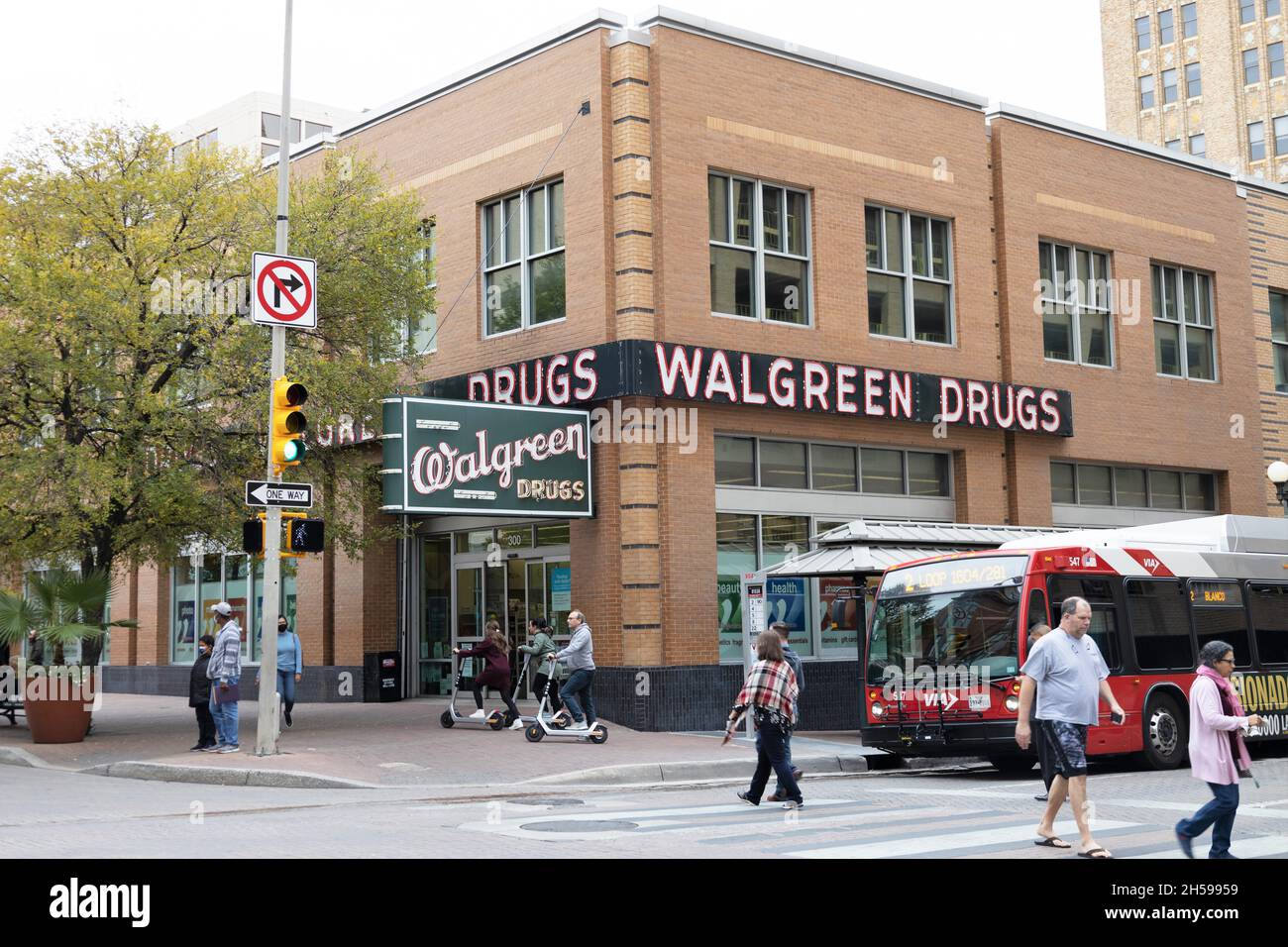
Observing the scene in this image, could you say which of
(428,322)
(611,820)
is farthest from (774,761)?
(428,322)

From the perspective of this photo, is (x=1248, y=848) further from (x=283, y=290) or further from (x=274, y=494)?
(x=283, y=290)

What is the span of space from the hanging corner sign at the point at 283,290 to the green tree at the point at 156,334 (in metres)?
2.69

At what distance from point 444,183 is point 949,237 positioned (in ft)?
29.9

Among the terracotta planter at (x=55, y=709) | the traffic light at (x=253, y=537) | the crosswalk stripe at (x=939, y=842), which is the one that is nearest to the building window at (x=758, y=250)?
the traffic light at (x=253, y=537)

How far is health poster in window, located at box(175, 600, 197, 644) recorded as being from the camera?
105 feet

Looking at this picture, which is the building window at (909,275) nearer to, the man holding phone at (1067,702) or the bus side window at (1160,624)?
the bus side window at (1160,624)

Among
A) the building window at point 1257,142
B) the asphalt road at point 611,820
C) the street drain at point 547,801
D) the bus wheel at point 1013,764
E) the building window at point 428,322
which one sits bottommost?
the bus wheel at point 1013,764

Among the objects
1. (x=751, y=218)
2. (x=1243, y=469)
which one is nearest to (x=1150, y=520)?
(x=1243, y=469)

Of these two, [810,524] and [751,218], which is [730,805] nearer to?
[810,524]

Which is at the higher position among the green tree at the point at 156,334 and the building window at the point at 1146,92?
the building window at the point at 1146,92

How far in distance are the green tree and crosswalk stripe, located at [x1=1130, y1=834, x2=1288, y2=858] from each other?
13592 mm

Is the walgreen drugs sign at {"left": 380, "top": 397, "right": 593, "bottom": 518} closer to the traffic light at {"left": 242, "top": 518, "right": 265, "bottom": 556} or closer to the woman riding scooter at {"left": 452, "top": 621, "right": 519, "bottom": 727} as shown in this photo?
the woman riding scooter at {"left": 452, "top": 621, "right": 519, "bottom": 727}

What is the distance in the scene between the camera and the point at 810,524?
23234 mm

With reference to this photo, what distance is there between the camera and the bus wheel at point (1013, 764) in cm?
1741
